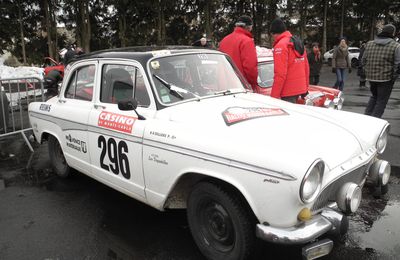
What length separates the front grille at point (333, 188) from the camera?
112 inches

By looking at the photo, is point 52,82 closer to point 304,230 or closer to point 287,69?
point 287,69

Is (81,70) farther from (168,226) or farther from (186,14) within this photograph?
(186,14)

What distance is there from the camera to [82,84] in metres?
4.70

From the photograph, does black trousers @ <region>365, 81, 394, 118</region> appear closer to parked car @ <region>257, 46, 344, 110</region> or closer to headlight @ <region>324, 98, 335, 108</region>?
parked car @ <region>257, 46, 344, 110</region>

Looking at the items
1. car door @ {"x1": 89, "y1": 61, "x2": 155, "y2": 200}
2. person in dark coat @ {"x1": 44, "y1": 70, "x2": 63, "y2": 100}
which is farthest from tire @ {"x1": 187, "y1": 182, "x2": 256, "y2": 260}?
person in dark coat @ {"x1": 44, "y1": 70, "x2": 63, "y2": 100}

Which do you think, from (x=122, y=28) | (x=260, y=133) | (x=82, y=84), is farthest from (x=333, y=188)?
(x=122, y=28)

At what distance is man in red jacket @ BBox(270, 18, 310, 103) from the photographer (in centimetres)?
521

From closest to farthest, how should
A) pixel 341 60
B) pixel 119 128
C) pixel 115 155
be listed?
pixel 119 128
pixel 115 155
pixel 341 60

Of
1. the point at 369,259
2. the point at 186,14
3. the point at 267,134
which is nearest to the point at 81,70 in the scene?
the point at 267,134

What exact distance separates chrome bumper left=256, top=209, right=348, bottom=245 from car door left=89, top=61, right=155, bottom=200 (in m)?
1.42

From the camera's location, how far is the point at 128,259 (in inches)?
131

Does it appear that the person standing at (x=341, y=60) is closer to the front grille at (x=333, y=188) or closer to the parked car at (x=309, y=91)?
the parked car at (x=309, y=91)

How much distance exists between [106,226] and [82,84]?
1.79m

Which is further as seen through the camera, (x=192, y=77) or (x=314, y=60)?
(x=314, y=60)
